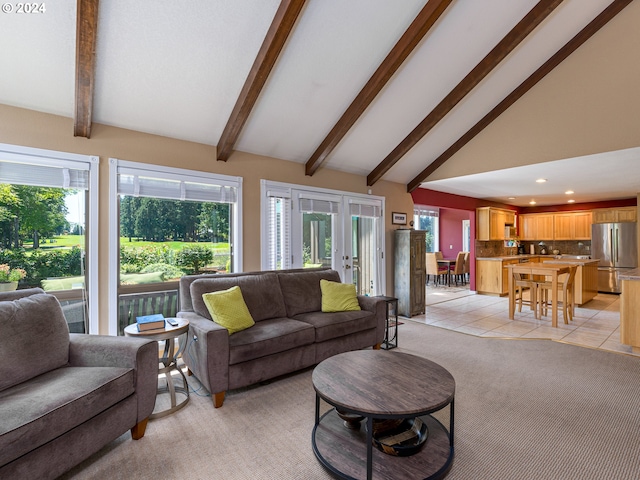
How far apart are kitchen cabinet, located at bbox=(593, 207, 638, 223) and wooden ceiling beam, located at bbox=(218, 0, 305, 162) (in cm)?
877

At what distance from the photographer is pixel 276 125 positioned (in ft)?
12.7

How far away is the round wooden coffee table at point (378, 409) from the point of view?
65.4 inches

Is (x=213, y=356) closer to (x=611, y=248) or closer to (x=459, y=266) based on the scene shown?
(x=459, y=266)

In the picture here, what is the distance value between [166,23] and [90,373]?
256 cm

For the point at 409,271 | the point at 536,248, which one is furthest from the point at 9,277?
the point at 536,248

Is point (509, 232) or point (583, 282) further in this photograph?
point (509, 232)

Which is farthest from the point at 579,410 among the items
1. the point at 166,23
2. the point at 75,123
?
the point at 75,123

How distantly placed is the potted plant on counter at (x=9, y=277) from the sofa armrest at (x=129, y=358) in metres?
1.22

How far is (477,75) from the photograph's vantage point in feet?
12.7

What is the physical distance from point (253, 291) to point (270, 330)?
0.59 m

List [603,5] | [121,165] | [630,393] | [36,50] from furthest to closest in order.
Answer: [603,5]
[121,165]
[630,393]
[36,50]

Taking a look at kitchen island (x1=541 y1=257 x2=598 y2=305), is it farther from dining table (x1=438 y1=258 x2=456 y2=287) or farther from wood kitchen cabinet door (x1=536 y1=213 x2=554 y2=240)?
dining table (x1=438 y1=258 x2=456 y2=287)

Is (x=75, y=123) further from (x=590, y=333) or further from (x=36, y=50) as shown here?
(x=590, y=333)

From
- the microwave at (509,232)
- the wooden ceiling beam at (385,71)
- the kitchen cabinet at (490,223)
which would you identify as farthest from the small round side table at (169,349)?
the microwave at (509,232)
